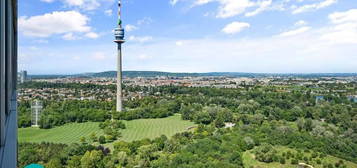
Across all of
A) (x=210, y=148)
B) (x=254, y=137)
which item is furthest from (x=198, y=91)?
(x=210, y=148)

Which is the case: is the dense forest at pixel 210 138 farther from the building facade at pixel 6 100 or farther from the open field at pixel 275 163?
the building facade at pixel 6 100

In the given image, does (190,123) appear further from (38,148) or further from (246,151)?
(38,148)

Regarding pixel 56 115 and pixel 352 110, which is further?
pixel 352 110

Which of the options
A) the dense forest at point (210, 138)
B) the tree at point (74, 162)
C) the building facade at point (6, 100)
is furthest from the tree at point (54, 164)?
the building facade at point (6, 100)

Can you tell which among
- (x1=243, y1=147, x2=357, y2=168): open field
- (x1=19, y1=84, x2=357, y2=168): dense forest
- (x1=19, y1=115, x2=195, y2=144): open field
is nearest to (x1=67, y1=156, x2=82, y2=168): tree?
(x1=19, y1=84, x2=357, y2=168): dense forest

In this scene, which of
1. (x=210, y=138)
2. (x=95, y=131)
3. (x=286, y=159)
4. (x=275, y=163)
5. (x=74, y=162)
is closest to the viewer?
(x=74, y=162)

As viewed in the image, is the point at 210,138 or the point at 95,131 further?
the point at 95,131

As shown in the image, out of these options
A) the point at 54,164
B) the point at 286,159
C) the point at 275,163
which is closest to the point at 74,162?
the point at 54,164

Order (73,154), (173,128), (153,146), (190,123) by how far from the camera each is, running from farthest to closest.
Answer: (190,123) → (173,128) → (153,146) → (73,154)

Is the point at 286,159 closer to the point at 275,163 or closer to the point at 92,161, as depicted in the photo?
the point at 275,163
